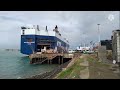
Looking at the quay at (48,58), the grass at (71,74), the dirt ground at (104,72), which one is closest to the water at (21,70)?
the quay at (48,58)

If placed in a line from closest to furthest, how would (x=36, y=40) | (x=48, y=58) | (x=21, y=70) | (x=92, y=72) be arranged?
(x=92, y=72), (x=21, y=70), (x=48, y=58), (x=36, y=40)

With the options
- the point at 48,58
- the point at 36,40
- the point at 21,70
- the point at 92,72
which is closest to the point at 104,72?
the point at 92,72

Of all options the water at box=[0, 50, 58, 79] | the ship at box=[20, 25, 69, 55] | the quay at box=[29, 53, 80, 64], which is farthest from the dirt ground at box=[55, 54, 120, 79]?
the ship at box=[20, 25, 69, 55]

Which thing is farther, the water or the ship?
the ship

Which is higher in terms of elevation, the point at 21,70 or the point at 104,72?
the point at 104,72

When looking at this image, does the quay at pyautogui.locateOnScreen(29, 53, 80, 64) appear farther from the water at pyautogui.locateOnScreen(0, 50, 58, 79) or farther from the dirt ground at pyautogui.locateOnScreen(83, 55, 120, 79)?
the dirt ground at pyautogui.locateOnScreen(83, 55, 120, 79)

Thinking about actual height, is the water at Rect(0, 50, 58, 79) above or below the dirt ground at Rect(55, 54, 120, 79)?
below

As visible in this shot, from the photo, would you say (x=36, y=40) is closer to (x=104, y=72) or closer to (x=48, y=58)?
(x=48, y=58)

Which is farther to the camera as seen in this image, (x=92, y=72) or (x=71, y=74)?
(x=71, y=74)

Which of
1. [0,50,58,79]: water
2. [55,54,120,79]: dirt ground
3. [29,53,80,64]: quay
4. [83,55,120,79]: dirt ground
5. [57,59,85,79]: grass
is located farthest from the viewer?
[29,53,80,64]: quay

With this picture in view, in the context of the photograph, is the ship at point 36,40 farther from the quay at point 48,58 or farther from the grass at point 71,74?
the grass at point 71,74
